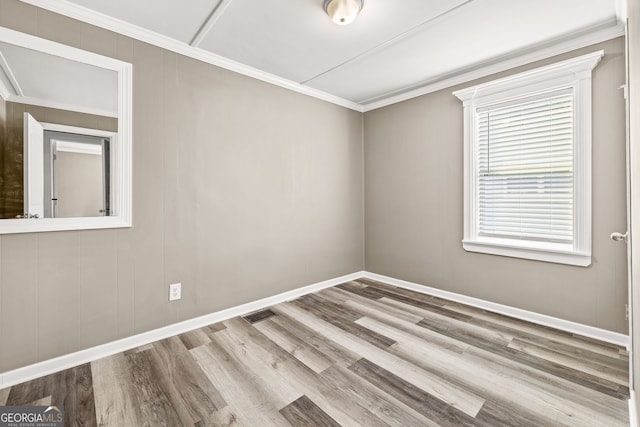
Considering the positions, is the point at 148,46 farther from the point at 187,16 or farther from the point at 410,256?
the point at 410,256

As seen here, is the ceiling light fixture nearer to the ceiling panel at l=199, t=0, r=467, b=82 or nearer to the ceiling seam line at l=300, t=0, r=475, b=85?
the ceiling panel at l=199, t=0, r=467, b=82

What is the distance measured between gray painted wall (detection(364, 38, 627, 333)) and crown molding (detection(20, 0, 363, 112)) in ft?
4.53

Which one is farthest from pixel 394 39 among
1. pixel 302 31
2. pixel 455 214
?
pixel 455 214

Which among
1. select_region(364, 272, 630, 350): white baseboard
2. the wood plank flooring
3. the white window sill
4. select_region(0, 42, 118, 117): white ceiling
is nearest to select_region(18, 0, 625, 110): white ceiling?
select_region(0, 42, 118, 117): white ceiling

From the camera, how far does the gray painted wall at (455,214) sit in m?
2.25

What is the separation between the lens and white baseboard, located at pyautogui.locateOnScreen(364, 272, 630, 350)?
2279 mm

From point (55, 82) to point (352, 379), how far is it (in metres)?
2.78

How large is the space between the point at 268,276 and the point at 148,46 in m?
2.34

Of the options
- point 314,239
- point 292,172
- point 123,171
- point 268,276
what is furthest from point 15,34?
point 314,239

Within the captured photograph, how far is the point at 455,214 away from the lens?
3178 millimetres

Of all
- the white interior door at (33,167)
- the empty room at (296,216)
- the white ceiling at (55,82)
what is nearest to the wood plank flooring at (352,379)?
the empty room at (296,216)

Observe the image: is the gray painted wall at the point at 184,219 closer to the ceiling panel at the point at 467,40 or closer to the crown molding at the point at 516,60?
the ceiling panel at the point at 467,40

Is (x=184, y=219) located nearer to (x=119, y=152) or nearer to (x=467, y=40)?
(x=119, y=152)

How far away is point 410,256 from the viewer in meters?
3.59
